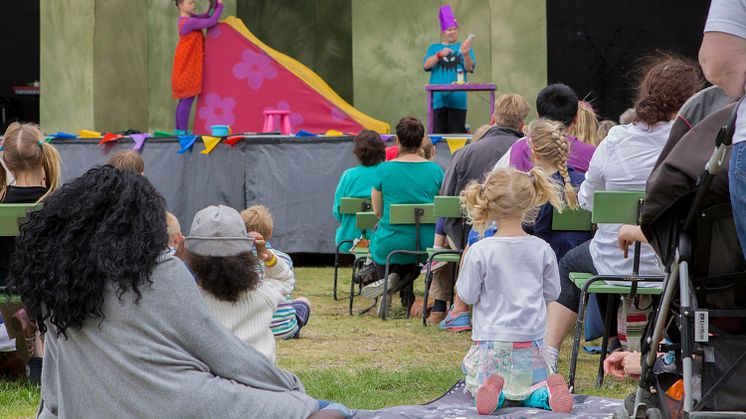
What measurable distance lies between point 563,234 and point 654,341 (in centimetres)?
291

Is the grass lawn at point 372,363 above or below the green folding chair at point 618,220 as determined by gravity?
below

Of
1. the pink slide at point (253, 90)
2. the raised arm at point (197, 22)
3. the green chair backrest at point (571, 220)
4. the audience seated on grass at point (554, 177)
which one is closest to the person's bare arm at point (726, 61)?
the audience seated on grass at point (554, 177)

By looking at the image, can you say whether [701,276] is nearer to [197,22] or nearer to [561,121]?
[561,121]

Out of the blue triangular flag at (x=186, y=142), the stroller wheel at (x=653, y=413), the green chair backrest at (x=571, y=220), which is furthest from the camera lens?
the blue triangular flag at (x=186, y=142)

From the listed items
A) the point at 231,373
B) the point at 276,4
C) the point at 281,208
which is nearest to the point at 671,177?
the point at 231,373

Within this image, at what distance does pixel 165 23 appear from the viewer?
15.9m

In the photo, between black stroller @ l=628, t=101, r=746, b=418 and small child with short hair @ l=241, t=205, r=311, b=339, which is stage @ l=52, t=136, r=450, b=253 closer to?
small child with short hair @ l=241, t=205, r=311, b=339

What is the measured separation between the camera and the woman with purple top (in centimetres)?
1412

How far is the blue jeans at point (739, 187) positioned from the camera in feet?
10.2

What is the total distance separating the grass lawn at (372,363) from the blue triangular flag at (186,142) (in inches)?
144

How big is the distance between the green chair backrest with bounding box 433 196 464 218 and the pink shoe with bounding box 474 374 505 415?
8.42 ft

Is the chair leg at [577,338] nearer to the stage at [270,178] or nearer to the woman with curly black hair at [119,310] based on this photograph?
the woman with curly black hair at [119,310]

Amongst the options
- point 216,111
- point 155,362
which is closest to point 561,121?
point 155,362

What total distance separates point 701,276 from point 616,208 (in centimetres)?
168
